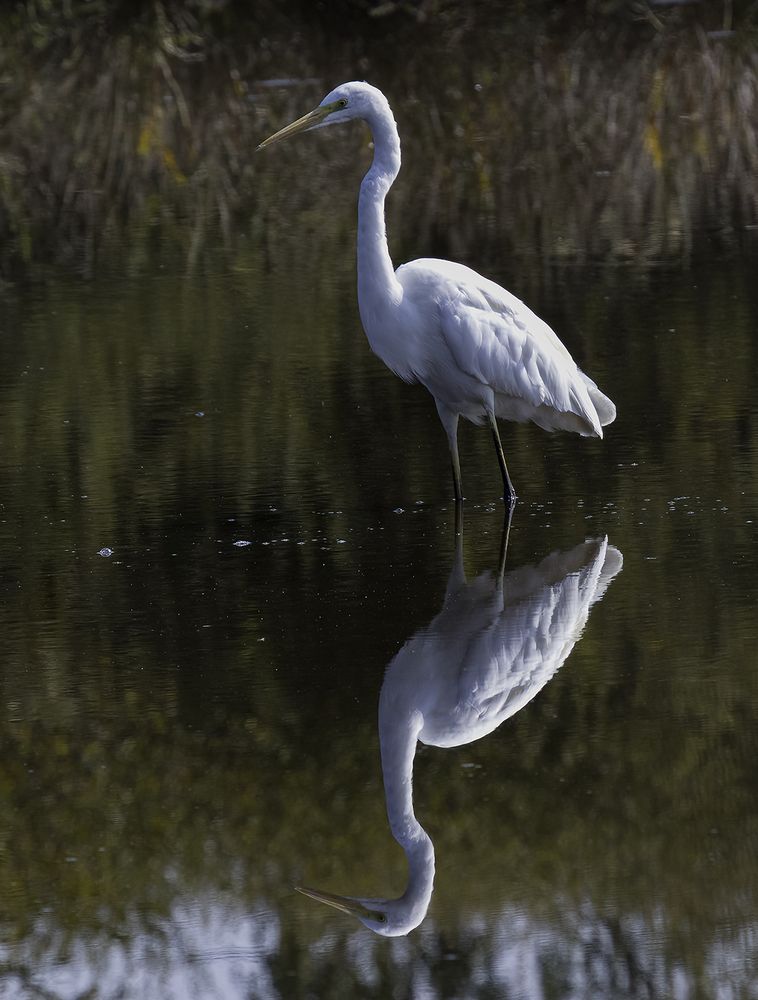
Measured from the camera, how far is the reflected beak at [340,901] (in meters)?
3.75

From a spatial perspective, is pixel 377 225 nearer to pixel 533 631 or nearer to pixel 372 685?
pixel 533 631

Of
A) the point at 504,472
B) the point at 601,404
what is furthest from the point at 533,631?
the point at 601,404

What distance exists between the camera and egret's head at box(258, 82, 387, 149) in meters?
6.22

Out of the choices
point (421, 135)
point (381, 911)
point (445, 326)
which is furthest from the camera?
point (421, 135)

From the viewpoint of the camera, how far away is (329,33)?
60.1ft

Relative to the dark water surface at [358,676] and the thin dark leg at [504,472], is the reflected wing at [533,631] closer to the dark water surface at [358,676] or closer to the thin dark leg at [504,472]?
the dark water surface at [358,676]

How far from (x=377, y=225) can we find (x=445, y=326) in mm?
425

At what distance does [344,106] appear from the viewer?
6305 mm

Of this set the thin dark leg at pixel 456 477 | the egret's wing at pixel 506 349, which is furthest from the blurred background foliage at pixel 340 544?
the egret's wing at pixel 506 349

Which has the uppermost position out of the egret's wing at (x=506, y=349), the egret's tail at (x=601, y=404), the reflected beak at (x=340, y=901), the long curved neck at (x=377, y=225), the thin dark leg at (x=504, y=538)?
the long curved neck at (x=377, y=225)

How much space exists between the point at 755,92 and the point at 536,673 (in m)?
9.68

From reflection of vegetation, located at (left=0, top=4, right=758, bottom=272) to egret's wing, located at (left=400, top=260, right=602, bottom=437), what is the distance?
337cm

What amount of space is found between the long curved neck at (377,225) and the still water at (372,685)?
0.72 meters

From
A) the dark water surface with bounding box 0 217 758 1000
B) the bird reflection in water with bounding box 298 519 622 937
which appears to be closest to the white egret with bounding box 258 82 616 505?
the dark water surface with bounding box 0 217 758 1000
